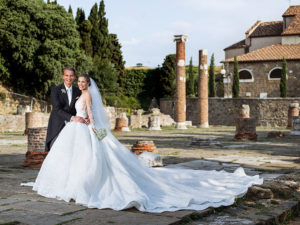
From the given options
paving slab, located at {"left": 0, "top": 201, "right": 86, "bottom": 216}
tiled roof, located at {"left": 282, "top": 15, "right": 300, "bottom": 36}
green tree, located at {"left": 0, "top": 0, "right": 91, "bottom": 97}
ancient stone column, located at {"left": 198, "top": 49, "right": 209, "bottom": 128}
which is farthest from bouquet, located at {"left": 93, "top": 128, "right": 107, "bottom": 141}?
tiled roof, located at {"left": 282, "top": 15, "right": 300, "bottom": 36}

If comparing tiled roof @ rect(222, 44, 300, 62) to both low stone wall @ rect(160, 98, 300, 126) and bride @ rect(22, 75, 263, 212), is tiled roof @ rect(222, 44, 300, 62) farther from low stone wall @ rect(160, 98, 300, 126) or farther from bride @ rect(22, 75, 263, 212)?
bride @ rect(22, 75, 263, 212)

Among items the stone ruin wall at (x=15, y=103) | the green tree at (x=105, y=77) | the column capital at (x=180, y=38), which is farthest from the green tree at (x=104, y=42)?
the column capital at (x=180, y=38)

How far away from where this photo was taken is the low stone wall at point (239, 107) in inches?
1400

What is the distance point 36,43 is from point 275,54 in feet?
72.6

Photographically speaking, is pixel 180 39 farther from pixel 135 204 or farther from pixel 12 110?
pixel 135 204

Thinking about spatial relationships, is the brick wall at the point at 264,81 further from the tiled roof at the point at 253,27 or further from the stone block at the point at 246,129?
the stone block at the point at 246,129

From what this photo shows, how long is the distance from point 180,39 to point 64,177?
2107 centimetres

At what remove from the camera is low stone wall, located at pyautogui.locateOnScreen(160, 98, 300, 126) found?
3556 centimetres

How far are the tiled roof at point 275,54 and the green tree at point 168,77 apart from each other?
19.9 ft

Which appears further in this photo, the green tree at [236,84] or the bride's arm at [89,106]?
the green tree at [236,84]

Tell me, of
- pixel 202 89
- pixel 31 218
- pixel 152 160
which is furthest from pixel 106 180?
pixel 202 89

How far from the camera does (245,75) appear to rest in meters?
40.8

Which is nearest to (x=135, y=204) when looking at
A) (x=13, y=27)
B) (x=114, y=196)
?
(x=114, y=196)

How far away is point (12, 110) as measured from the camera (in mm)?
28891
